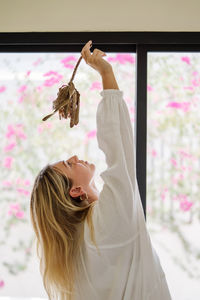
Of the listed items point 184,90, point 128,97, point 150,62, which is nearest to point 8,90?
point 128,97

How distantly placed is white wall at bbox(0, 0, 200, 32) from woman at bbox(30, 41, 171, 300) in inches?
29.1

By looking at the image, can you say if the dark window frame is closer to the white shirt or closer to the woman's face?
the woman's face

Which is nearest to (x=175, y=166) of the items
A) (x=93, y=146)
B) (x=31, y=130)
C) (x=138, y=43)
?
(x=93, y=146)

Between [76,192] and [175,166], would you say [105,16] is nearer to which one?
[175,166]

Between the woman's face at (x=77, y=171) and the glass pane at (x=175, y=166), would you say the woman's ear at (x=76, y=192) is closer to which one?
the woman's face at (x=77, y=171)

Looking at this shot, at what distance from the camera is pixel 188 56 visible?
171 cm

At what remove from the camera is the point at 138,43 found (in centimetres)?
165

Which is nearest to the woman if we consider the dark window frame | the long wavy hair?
the long wavy hair

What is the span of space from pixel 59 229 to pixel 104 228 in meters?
0.18

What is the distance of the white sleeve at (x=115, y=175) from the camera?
2.94 ft

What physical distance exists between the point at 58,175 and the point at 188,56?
1.02 metres

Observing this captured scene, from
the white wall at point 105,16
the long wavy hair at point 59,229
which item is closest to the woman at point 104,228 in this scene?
the long wavy hair at point 59,229

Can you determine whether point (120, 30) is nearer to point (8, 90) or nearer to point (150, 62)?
point (150, 62)

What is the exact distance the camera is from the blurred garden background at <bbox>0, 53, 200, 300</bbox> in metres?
1.65
